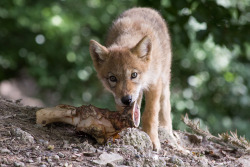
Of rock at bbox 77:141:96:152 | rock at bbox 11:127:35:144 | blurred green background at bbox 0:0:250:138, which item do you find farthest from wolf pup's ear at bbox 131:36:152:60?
rock at bbox 11:127:35:144

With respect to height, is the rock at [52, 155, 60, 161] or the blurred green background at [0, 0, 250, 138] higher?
the blurred green background at [0, 0, 250, 138]

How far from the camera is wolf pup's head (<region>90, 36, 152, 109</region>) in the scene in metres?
4.67

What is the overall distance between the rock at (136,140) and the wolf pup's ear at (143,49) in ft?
4.13

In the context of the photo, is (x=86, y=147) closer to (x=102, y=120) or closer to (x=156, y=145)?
(x=102, y=120)

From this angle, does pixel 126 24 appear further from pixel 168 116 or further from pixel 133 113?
pixel 133 113

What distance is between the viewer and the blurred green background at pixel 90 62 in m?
8.10

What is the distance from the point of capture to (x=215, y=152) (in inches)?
195

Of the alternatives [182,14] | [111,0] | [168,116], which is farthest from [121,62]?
[111,0]

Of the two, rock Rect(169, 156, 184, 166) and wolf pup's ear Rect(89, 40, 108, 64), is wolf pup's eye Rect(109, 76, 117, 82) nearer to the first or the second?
wolf pup's ear Rect(89, 40, 108, 64)

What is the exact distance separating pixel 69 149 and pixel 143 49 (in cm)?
189

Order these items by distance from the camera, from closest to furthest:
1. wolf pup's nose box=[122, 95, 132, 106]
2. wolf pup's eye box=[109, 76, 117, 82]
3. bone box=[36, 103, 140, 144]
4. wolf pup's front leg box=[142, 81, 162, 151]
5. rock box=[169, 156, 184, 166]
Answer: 1. rock box=[169, 156, 184, 166]
2. bone box=[36, 103, 140, 144]
3. wolf pup's nose box=[122, 95, 132, 106]
4. wolf pup's front leg box=[142, 81, 162, 151]
5. wolf pup's eye box=[109, 76, 117, 82]

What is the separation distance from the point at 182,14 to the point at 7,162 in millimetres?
4063

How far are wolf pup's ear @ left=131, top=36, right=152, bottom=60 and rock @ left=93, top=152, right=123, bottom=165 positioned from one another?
1755 mm

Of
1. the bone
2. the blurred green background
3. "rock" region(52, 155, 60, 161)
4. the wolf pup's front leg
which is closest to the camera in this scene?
"rock" region(52, 155, 60, 161)
